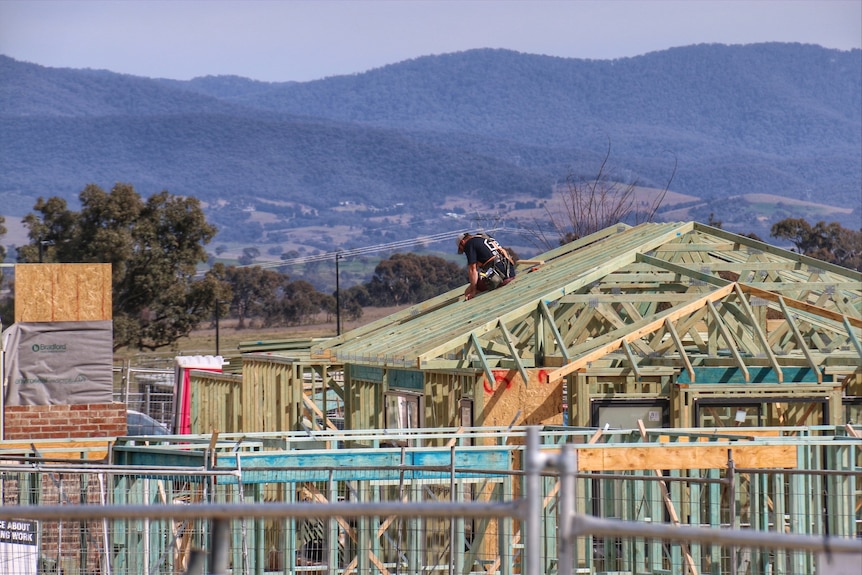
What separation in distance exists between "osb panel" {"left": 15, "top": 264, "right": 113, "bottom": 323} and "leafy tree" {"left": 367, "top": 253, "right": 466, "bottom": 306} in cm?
10101

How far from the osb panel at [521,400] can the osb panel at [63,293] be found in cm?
519

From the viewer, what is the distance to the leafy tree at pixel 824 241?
9244 cm

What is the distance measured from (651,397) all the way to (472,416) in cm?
248

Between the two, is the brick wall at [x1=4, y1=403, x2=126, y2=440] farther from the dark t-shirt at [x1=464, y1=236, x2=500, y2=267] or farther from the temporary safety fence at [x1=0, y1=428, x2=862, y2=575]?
the dark t-shirt at [x1=464, y1=236, x2=500, y2=267]

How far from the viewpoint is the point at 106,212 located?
57719mm

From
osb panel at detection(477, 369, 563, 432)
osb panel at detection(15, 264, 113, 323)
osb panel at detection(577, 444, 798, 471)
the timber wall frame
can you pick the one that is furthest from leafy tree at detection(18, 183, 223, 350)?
osb panel at detection(577, 444, 798, 471)

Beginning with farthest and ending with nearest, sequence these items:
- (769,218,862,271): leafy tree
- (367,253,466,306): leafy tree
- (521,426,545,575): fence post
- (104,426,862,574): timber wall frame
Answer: (367,253,466,306): leafy tree, (769,218,862,271): leafy tree, (104,426,862,574): timber wall frame, (521,426,545,575): fence post

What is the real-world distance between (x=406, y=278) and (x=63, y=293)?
10451 centimetres

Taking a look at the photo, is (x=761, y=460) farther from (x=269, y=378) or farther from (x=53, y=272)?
(x=269, y=378)

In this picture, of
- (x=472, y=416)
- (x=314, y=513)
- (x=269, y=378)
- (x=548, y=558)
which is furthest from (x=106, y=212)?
(x=314, y=513)

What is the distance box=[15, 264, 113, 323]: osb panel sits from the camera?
16203 mm

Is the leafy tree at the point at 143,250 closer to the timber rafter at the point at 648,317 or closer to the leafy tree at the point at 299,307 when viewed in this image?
the timber rafter at the point at 648,317

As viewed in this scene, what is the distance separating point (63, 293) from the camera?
16391 mm

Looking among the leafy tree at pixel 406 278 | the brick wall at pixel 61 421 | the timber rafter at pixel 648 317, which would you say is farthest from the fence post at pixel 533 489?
the leafy tree at pixel 406 278
